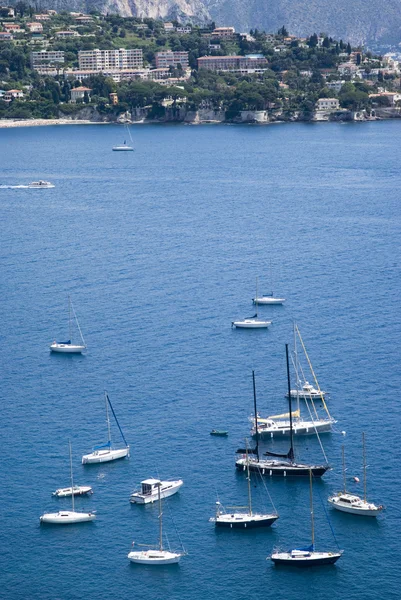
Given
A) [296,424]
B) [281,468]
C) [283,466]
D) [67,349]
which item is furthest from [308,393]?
[67,349]

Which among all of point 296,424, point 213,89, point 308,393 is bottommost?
point 296,424

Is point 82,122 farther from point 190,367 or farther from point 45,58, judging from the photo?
point 190,367

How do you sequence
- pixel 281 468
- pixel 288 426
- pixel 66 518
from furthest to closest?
pixel 288 426 < pixel 281 468 < pixel 66 518

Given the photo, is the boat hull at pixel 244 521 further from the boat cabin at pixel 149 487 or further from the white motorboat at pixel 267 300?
the white motorboat at pixel 267 300

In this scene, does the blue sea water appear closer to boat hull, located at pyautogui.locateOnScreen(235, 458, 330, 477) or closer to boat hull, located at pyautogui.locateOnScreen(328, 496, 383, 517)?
boat hull, located at pyautogui.locateOnScreen(328, 496, 383, 517)

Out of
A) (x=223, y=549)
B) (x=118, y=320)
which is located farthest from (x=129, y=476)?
(x=118, y=320)

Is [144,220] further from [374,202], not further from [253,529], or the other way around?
[253,529]

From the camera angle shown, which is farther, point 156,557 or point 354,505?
point 354,505
